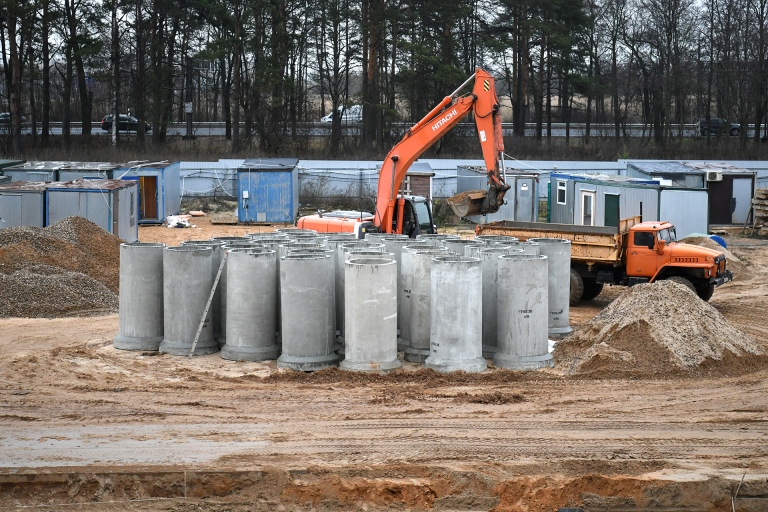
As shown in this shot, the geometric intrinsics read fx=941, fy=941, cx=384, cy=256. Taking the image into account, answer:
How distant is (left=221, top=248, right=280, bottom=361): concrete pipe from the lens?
14281 mm

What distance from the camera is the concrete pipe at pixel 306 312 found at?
1377 cm

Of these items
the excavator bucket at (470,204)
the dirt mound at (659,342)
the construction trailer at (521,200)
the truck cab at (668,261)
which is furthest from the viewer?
the construction trailer at (521,200)

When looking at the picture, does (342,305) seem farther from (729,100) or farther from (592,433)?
(729,100)

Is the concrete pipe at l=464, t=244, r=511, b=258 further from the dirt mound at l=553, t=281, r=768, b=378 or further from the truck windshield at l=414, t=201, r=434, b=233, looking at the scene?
the truck windshield at l=414, t=201, r=434, b=233

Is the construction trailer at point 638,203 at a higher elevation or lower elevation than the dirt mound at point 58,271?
higher

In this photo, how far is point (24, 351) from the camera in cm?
1524

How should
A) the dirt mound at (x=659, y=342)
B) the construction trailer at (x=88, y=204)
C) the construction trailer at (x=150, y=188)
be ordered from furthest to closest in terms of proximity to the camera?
1. the construction trailer at (x=150, y=188)
2. the construction trailer at (x=88, y=204)
3. the dirt mound at (x=659, y=342)

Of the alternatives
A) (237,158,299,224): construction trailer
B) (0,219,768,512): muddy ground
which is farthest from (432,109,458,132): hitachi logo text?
(237,158,299,224): construction trailer

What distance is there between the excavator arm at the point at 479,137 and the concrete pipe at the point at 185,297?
768 centimetres

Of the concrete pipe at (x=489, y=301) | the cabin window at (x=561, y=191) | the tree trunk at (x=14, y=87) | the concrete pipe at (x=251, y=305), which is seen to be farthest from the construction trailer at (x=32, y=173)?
the concrete pipe at (x=489, y=301)

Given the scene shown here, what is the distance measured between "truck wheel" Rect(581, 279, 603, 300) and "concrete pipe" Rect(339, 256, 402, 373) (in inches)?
322

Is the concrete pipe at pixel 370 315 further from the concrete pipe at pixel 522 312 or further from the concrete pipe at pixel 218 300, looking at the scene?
the concrete pipe at pixel 218 300

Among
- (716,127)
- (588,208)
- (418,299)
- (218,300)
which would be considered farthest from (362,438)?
(716,127)

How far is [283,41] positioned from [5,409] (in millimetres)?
40679
